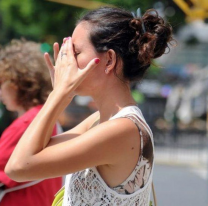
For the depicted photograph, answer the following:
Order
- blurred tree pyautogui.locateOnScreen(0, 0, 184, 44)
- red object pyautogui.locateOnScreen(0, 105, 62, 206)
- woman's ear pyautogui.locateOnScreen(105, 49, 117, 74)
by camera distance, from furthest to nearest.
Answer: blurred tree pyautogui.locateOnScreen(0, 0, 184, 44)
red object pyautogui.locateOnScreen(0, 105, 62, 206)
woman's ear pyautogui.locateOnScreen(105, 49, 117, 74)

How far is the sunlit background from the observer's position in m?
11.8

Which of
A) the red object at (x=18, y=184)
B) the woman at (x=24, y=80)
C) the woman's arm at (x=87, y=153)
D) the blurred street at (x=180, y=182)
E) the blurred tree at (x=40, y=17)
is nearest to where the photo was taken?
the woman's arm at (x=87, y=153)

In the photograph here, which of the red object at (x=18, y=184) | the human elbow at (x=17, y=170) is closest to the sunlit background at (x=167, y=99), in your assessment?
the red object at (x=18, y=184)

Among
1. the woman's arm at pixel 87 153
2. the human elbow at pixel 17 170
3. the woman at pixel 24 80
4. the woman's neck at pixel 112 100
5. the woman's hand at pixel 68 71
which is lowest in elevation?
the woman at pixel 24 80

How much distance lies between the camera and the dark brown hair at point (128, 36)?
2.14 metres

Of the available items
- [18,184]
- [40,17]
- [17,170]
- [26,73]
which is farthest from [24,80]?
[40,17]

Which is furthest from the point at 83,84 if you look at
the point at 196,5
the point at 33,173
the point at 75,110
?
the point at 75,110

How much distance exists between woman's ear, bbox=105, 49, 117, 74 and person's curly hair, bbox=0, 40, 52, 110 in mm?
1488

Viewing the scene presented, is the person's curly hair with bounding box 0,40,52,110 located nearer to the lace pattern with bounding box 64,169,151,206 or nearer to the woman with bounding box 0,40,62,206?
the woman with bounding box 0,40,62,206

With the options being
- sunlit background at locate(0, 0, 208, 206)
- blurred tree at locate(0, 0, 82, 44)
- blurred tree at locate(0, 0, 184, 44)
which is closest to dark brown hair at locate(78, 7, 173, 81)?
sunlit background at locate(0, 0, 208, 206)

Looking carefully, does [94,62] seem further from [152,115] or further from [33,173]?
[152,115]

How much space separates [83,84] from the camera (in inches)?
85.0

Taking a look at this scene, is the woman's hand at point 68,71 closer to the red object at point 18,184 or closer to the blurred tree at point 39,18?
the red object at point 18,184

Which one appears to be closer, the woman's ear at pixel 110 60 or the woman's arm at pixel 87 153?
the woman's arm at pixel 87 153
